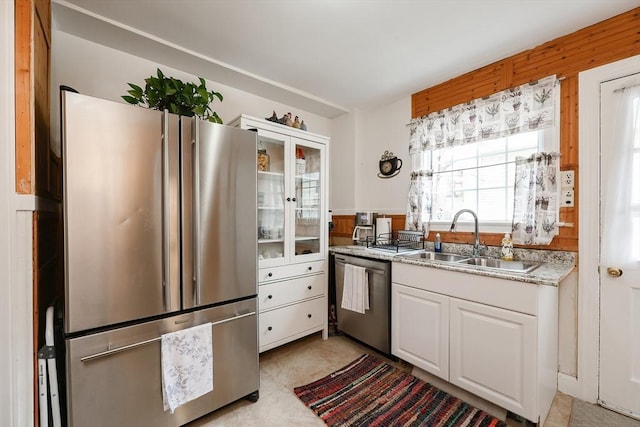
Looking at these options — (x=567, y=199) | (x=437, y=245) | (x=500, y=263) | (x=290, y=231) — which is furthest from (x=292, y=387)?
(x=567, y=199)

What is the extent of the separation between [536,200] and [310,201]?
1.84 meters

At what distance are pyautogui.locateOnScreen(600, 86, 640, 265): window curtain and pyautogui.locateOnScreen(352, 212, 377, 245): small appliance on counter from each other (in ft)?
5.82

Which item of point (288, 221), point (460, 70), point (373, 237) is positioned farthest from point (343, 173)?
point (460, 70)

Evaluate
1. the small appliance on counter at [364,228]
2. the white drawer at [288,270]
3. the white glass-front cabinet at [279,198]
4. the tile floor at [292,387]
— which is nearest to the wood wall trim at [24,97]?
the white glass-front cabinet at [279,198]

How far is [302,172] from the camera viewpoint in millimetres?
2543

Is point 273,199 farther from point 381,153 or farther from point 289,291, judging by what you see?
point 381,153

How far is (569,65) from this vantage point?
72.1 inches

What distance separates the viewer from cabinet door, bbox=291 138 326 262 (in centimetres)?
254

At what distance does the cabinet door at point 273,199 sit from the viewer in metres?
2.32

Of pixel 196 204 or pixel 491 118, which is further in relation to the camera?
pixel 491 118

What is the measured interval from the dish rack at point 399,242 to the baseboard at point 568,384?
129 centimetres

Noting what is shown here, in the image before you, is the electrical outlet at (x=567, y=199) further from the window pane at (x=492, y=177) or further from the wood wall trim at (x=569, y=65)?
the window pane at (x=492, y=177)

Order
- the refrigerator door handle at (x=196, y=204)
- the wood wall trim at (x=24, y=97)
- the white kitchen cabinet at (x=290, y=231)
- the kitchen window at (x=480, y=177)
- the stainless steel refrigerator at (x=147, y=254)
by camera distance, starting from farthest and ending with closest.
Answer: the white kitchen cabinet at (x=290, y=231), the kitchen window at (x=480, y=177), the refrigerator door handle at (x=196, y=204), the stainless steel refrigerator at (x=147, y=254), the wood wall trim at (x=24, y=97)

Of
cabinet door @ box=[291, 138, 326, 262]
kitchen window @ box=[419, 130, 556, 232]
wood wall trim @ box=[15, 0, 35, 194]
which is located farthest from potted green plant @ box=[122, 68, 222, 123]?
kitchen window @ box=[419, 130, 556, 232]
